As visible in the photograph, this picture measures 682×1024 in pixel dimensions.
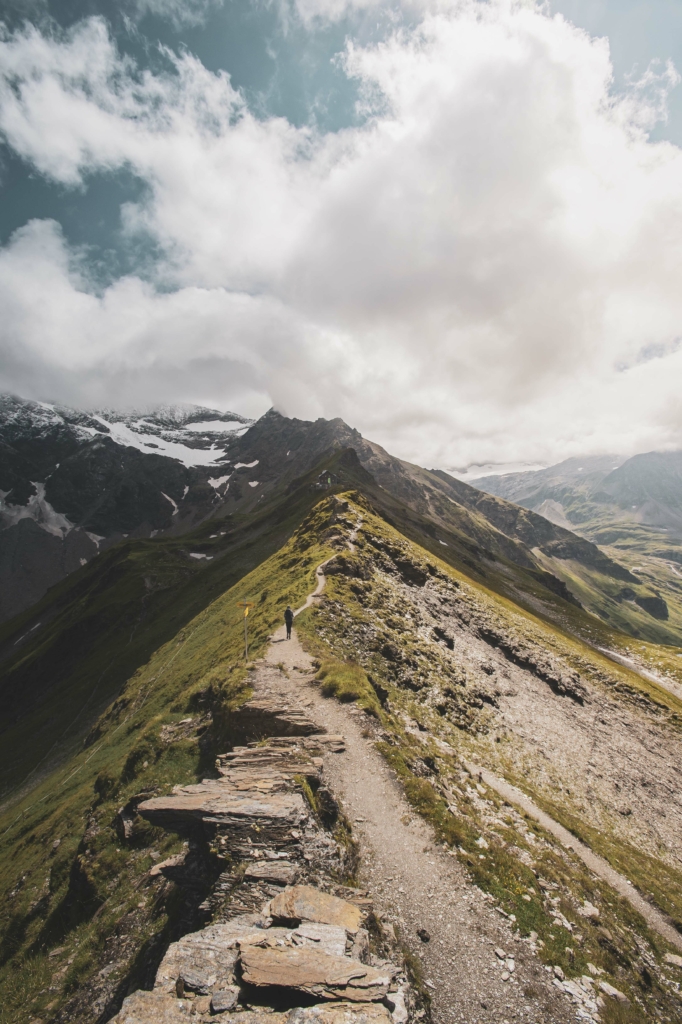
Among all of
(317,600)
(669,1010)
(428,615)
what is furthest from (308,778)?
(428,615)

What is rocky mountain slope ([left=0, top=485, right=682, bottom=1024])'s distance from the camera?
10.5 m

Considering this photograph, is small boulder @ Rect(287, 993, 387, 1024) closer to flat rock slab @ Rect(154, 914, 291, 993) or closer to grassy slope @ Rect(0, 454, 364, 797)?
flat rock slab @ Rect(154, 914, 291, 993)

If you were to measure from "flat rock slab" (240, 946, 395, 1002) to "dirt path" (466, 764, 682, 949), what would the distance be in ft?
50.8

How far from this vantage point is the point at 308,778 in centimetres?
1688

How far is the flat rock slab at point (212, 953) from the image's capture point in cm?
904

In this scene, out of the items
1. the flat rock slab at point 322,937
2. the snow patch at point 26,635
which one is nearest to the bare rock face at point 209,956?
the flat rock slab at point 322,937

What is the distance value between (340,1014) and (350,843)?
7.22 m

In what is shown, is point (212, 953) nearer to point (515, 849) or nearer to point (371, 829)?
point (371, 829)

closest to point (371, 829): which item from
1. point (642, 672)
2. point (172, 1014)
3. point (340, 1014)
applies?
point (340, 1014)

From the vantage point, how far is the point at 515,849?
16.6 m

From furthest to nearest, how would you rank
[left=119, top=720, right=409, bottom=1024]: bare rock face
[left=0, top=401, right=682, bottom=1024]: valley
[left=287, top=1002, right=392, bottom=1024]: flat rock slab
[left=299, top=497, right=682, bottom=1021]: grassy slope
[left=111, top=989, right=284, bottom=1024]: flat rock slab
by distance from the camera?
[left=299, top=497, right=682, bottom=1021]: grassy slope, [left=0, top=401, right=682, bottom=1024]: valley, [left=119, top=720, right=409, bottom=1024]: bare rock face, [left=111, top=989, right=284, bottom=1024]: flat rock slab, [left=287, top=1002, right=392, bottom=1024]: flat rock slab

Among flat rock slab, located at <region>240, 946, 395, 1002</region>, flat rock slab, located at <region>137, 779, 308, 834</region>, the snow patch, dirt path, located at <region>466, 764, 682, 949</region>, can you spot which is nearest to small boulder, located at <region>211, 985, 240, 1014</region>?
flat rock slab, located at <region>240, 946, 395, 1002</region>

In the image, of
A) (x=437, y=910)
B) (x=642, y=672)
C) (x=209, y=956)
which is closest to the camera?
(x=209, y=956)

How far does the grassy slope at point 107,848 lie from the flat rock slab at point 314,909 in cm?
472
